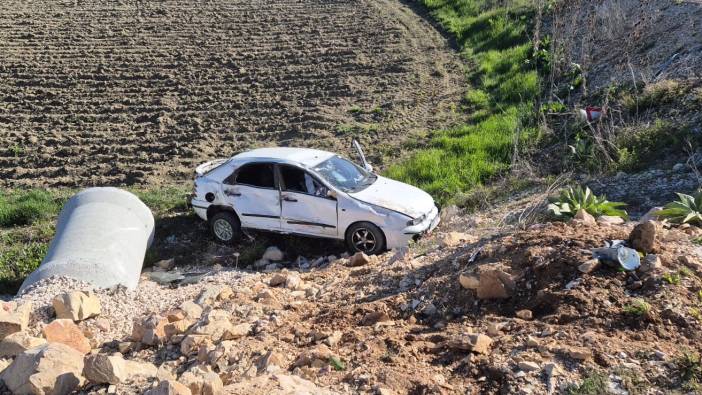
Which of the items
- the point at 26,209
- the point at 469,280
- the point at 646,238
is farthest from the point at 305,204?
the point at 646,238

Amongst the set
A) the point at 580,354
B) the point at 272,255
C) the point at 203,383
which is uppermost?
the point at 203,383

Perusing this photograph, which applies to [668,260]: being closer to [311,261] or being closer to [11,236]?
[311,261]

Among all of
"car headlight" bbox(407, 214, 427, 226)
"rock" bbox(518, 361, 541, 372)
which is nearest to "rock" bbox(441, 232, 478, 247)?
"car headlight" bbox(407, 214, 427, 226)

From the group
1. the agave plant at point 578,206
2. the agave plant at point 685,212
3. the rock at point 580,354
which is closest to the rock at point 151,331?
the rock at point 580,354

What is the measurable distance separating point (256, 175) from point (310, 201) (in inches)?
39.8

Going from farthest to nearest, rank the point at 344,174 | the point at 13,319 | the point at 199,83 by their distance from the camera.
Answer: the point at 199,83
the point at 344,174
the point at 13,319

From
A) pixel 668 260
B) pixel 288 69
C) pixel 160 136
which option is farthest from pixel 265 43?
pixel 668 260

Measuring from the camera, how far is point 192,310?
7242 mm

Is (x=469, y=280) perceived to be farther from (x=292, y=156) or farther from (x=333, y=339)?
(x=292, y=156)

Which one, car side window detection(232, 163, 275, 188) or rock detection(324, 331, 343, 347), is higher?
car side window detection(232, 163, 275, 188)

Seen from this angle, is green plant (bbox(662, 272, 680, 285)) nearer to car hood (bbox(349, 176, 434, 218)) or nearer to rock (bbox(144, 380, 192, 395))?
rock (bbox(144, 380, 192, 395))

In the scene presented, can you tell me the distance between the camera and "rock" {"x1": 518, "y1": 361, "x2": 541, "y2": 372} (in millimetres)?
5123

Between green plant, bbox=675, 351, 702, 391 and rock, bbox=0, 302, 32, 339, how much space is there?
5.84 m

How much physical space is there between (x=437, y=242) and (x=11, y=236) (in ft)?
22.9
